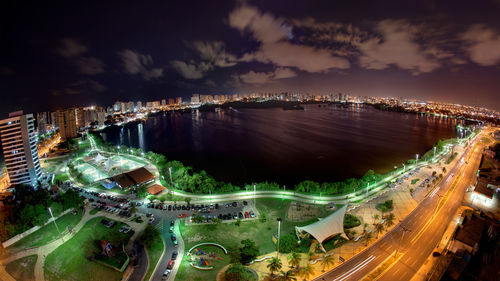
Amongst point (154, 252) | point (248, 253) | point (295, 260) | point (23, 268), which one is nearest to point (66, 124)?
point (23, 268)

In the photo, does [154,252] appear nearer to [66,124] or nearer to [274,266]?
[274,266]

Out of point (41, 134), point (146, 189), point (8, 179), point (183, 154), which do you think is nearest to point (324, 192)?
point (146, 189)

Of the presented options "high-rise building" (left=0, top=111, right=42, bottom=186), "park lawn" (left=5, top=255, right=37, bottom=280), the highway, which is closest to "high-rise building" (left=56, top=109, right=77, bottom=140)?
"high-rise building" (left=0, top=111, right=42, bottom=186)

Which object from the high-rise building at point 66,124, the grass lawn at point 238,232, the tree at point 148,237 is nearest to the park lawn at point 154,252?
the tree at point 148,237

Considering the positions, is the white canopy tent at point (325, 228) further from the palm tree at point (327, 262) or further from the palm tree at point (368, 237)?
the palm tree at point (368, 237)

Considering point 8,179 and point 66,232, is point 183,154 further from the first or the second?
point 66,232

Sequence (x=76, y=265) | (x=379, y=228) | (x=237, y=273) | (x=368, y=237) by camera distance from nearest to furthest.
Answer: (x=237, y=273), (x=76, y=265), (x=368, y=237), (x=379, y=228)
